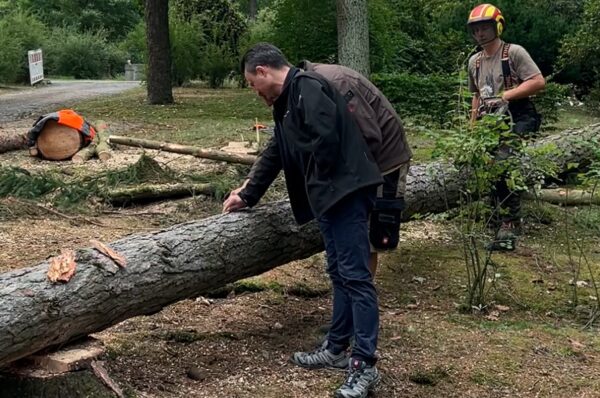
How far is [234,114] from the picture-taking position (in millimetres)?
→ 16672

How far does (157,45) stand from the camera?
1825 centimetres

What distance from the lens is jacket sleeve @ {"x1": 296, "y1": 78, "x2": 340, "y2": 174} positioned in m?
3.49

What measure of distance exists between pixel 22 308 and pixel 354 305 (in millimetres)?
1496

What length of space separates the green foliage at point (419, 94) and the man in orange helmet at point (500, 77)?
7540mm

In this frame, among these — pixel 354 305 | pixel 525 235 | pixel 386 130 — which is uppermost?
pixel 386 130

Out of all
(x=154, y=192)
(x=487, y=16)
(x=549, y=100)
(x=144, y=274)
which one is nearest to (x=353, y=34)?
(x=549, y=100)

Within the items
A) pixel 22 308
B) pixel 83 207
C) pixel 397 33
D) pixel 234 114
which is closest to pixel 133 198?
pixel 83 207

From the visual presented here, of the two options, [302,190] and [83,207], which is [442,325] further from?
[83,207]

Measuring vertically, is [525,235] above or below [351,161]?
below

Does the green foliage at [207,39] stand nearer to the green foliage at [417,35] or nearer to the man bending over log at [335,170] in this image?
the green foliage at [417,35]

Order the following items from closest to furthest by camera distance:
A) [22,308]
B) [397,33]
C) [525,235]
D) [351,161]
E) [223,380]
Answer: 1. [22,308]
2. [351,161]
3. [223,380]
4. [525,235]
5. [397,33]

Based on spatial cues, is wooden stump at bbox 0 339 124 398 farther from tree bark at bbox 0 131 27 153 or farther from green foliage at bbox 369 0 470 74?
green foliage at bbox 369 0 470 74

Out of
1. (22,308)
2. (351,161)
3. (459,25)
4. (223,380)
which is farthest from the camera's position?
(459,25)

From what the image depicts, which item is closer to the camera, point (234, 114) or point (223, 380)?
point (223, 380)
